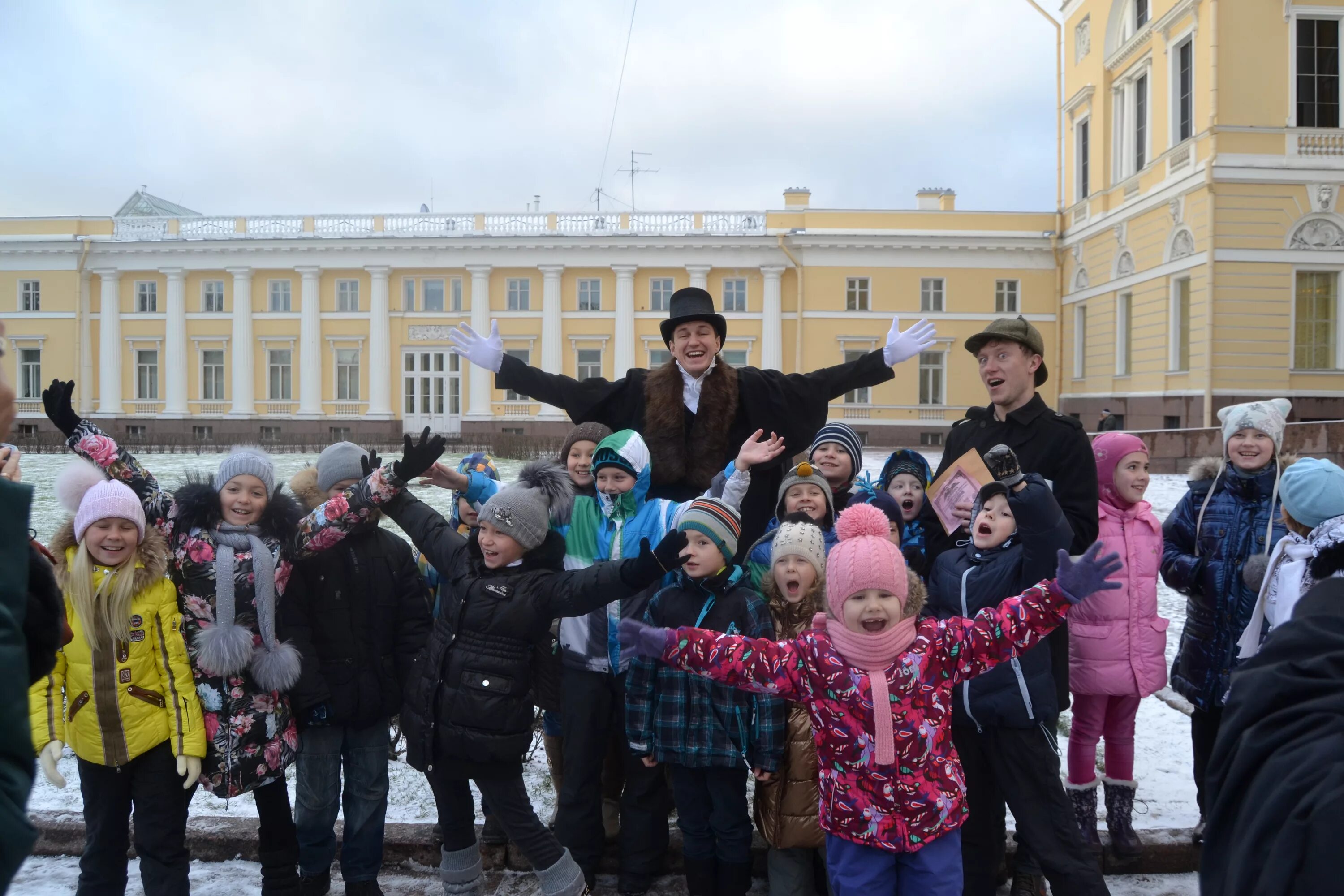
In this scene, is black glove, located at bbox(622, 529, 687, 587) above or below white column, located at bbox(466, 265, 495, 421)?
below

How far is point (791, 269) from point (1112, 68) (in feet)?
45.0

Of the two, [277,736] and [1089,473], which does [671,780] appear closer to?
[277,736]

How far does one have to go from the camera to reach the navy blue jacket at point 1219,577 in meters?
3.80

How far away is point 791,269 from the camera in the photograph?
120 ft

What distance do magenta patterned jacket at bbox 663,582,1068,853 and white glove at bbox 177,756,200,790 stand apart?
1650 mm

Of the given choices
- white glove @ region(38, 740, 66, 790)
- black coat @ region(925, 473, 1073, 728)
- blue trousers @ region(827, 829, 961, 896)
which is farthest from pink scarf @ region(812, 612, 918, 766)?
white glove @ region(38, 740, 66, 790)

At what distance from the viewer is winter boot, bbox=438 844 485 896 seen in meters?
3.30

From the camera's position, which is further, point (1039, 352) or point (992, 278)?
point (992, 278)

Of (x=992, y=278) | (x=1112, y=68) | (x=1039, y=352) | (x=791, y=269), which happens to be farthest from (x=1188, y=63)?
(x=1039, y=352)

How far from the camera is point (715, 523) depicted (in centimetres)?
327

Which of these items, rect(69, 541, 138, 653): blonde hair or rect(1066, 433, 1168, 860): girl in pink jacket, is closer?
rect(69, 541, 138, 653): blonde hair

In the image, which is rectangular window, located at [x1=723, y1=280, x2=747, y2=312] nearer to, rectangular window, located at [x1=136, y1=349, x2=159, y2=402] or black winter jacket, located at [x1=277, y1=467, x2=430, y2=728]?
rectangular window, located at [x1=136, y1=349, x2=159, y2=402]

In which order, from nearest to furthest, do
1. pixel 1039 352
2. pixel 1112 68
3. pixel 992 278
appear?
pixel 1039 352, pixel 1112 68, pixel 992 278

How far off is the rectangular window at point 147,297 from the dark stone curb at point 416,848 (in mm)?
40892
